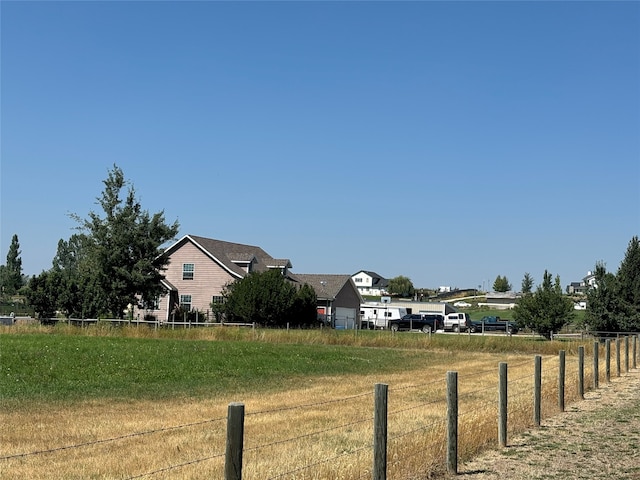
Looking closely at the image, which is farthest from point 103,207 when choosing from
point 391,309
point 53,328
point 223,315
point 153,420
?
point 153,420

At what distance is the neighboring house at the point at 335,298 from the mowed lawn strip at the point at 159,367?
118 feet

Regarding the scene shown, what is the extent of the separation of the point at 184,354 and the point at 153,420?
16.4m

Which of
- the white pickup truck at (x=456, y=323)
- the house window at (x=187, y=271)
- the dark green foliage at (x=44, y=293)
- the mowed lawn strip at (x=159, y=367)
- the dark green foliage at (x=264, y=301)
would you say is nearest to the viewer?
the mowed lawn strip at (x=159, y=367)

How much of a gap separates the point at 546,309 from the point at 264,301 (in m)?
20.5

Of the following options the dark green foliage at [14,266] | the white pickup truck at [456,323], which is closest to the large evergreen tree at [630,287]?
the white pickup truck at [456,323]

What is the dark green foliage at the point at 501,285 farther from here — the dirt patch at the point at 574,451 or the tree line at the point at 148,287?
the dirt patch at the point at 574,451

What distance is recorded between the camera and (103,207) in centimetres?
6359

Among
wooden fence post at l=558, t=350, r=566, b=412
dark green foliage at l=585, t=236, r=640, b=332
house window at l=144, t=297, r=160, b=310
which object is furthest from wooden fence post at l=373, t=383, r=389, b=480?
house window at l=144, t=297, r=160, b=310

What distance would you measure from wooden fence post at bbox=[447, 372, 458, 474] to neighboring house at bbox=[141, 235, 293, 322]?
56.1 m

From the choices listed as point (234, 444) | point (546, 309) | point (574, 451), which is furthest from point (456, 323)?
point (234, 444)

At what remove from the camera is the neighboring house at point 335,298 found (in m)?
74.8

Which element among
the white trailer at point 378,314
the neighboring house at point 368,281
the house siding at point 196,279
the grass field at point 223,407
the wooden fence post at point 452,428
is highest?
the neighboring house at point 368,281

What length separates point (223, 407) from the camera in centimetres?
Answer: 1725

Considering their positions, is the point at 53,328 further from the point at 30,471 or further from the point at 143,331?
the point at 30,471
